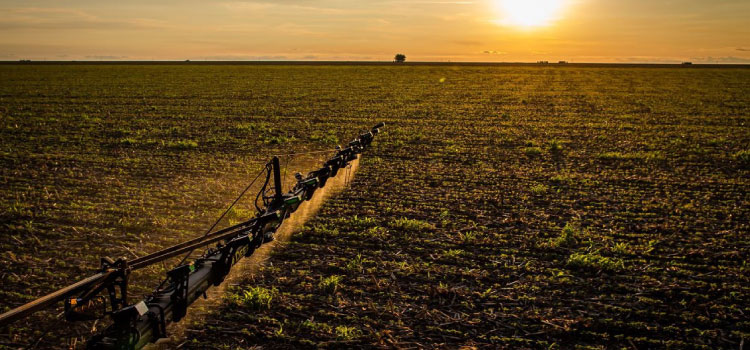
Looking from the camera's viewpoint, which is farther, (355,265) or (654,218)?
(654,218)

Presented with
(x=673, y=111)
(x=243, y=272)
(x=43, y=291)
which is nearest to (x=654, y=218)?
(x=243, y=272)

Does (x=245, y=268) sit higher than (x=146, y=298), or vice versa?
(x=146, y=298)

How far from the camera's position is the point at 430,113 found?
2358 centimetres

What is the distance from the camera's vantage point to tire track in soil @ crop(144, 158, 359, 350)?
189 inches

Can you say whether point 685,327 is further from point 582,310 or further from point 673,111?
point 673,111

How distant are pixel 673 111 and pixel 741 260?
2179cm

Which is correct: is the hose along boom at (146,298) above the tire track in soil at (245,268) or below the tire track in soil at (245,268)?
above

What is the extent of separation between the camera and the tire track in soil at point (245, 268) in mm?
4789

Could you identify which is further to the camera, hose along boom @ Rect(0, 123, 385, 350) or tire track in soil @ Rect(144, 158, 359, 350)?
tire track in soil @ Rect(144, 158, 359, 350)

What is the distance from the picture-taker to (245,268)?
6.30m

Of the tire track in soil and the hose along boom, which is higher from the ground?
the hose along boom

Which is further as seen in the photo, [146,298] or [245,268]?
[245,268]

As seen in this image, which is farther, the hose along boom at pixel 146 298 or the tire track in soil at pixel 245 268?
the tire track in soil at pixel 245 268

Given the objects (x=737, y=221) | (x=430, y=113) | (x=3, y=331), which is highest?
(x=430, y=113)
